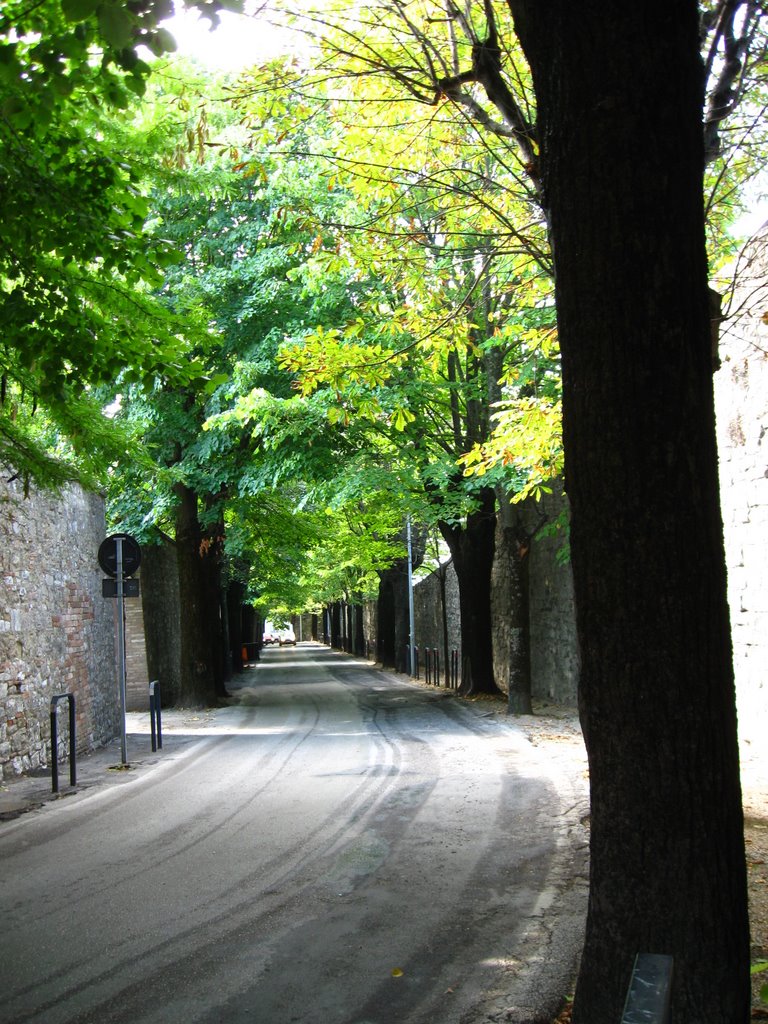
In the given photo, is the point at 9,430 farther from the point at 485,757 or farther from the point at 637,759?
the point at 637,759

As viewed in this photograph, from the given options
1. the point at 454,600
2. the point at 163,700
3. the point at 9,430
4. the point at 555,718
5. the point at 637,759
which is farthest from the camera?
the point at 454,600

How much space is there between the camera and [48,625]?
12.5 m

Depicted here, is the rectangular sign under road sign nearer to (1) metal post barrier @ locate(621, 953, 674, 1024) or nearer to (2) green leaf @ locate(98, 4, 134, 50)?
(2) green leaf @ locate(98, 4, 134, 50)

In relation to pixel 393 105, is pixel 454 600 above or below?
below

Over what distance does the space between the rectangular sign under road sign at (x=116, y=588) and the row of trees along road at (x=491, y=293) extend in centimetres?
195

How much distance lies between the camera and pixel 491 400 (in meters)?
17.0

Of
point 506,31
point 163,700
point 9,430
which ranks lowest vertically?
point 163,700

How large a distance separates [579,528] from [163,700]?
21.5 metres

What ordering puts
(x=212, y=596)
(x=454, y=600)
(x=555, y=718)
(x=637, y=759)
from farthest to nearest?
(x=454, y=600), (x=212, y=596), (x=555, y=718), (x=637, y=759)

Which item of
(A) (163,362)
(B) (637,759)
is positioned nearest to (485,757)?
(A) (163,362)

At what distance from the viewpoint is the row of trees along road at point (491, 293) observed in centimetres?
318

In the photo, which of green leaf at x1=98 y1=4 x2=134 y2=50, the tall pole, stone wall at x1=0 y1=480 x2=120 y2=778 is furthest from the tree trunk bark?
green leaf at x1=98 y1=4 x2=134 y2=50

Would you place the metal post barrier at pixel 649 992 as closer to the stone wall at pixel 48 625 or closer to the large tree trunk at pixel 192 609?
the stone wall at pixel 48 625

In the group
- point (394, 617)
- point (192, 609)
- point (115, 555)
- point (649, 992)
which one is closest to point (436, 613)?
point (394, 617)
